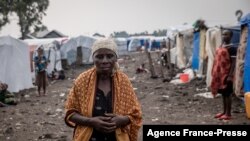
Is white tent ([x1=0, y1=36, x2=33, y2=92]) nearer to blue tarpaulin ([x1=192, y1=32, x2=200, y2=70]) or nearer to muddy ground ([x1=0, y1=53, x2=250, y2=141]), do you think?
muddy ground ([x1=0, y1=53, x2=250, y2=141])

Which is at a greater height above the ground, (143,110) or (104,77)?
(104,77)

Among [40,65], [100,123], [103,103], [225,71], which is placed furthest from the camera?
[40,65]

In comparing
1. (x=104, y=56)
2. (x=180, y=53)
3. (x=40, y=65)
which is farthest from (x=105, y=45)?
(x=180, y=53)

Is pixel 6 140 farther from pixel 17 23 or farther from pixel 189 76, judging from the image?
pixel 17 23

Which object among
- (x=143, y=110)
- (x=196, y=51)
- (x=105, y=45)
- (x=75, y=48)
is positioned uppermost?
(x=75, y=48)

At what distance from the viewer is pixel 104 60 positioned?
2.74m

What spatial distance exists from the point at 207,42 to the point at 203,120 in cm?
→ 553

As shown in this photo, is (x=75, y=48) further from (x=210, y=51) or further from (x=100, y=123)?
(x=100, y=123)

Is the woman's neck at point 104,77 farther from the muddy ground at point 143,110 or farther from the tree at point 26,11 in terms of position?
the tree at point 26,11

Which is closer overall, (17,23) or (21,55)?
(21,55)

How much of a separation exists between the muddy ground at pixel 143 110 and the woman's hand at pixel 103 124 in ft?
13.1

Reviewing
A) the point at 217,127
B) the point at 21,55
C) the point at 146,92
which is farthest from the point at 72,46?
the point at 217,127

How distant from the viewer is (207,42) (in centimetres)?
1270

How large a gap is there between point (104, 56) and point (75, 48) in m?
24.3
